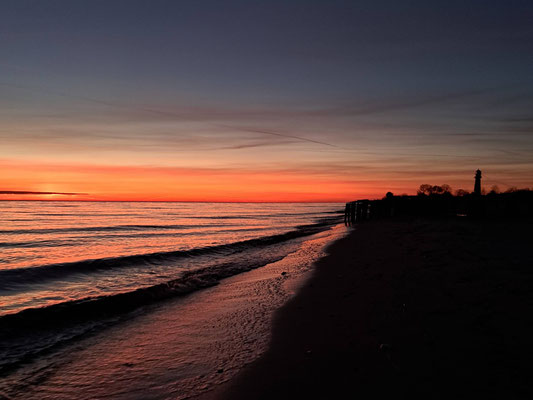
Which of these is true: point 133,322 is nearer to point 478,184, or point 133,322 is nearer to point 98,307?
point 98,307

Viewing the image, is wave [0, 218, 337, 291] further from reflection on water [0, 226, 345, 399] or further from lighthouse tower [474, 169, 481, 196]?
lighthouse tower [474, 169, 481, 196]

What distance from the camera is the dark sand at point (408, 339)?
3.21 metres

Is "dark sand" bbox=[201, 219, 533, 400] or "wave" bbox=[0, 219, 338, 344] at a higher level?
"dark sand" bbox=[201, 219, 533, 400]

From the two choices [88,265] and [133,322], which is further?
[88,265]

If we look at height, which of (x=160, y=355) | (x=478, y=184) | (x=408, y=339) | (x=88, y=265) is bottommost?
(x=88, y=265)

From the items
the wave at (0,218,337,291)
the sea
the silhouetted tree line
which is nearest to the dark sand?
the sea

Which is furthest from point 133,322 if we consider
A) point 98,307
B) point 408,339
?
point 408,339

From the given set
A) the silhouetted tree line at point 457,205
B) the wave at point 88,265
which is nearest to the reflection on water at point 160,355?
the wave at point 88,265

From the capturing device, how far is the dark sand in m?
3.21

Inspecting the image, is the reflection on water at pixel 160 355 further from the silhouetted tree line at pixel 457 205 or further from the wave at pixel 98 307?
the silhouetted tree line at pixel 457 205

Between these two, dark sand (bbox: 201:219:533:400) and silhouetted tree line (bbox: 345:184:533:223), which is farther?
silhouetted tree line (bbox: 345:184:533:223)

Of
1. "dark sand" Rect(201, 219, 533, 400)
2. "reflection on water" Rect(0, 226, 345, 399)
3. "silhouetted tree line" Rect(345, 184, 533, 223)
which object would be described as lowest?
"reflection on water" Rect(0, 226, 345, 399)

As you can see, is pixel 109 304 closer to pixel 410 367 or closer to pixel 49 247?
pixel 410 367

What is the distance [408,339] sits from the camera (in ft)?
13.8
